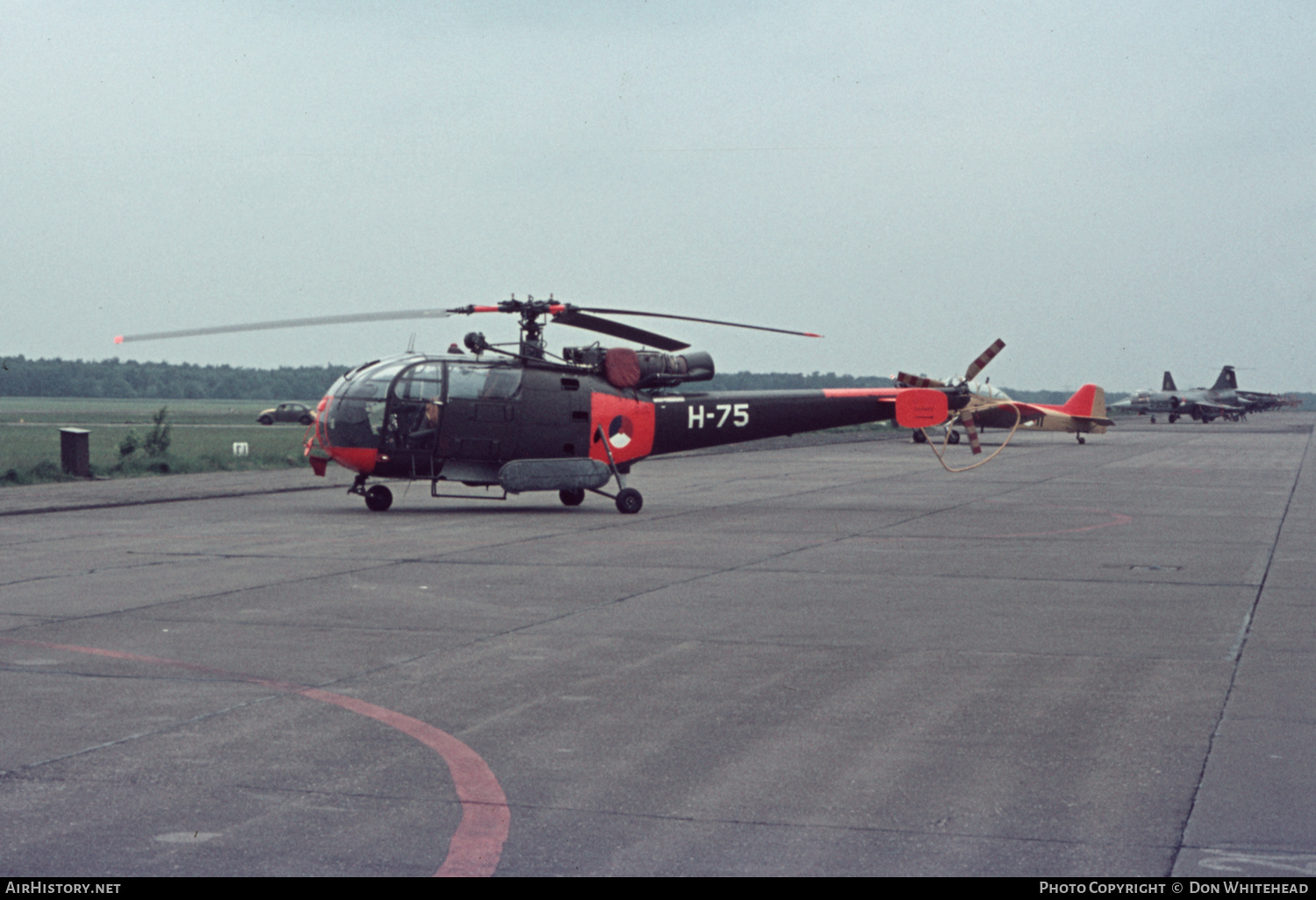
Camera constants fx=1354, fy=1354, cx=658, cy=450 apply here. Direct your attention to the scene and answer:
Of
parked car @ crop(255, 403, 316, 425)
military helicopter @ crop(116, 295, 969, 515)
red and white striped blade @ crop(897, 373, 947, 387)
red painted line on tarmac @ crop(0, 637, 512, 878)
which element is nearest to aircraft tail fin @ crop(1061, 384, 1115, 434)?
red and white striped blade @ crop(897, 373, 947, 387)

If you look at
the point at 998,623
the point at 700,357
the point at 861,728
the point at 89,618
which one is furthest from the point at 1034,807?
the point at 700,357

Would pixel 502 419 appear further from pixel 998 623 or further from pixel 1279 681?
pixel 1279 681

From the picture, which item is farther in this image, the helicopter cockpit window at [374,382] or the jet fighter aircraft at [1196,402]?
the jet fighter aircraft at [1196,402]

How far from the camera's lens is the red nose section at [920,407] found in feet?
79.7

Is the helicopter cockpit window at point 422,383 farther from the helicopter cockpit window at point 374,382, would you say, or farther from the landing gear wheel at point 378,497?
the landing gear wheel at point 378,497

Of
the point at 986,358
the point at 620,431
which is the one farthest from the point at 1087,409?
the point at 620,431

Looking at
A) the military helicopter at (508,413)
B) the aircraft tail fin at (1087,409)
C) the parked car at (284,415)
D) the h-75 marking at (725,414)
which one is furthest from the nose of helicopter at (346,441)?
the parked car at (284,415)

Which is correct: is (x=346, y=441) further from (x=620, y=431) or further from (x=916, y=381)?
(x=916, y=381)

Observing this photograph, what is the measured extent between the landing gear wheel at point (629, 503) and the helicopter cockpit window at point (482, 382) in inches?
96.8

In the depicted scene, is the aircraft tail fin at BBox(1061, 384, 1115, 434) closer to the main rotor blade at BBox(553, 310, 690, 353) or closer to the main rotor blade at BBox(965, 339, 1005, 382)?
the main rotor blade at BBox(965, 339, 1005, 382)

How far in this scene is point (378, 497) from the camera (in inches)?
880

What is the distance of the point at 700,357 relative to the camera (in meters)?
23.9

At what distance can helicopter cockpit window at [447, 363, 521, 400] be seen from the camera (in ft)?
71.0

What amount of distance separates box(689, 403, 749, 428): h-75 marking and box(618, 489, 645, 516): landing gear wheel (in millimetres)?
2265
